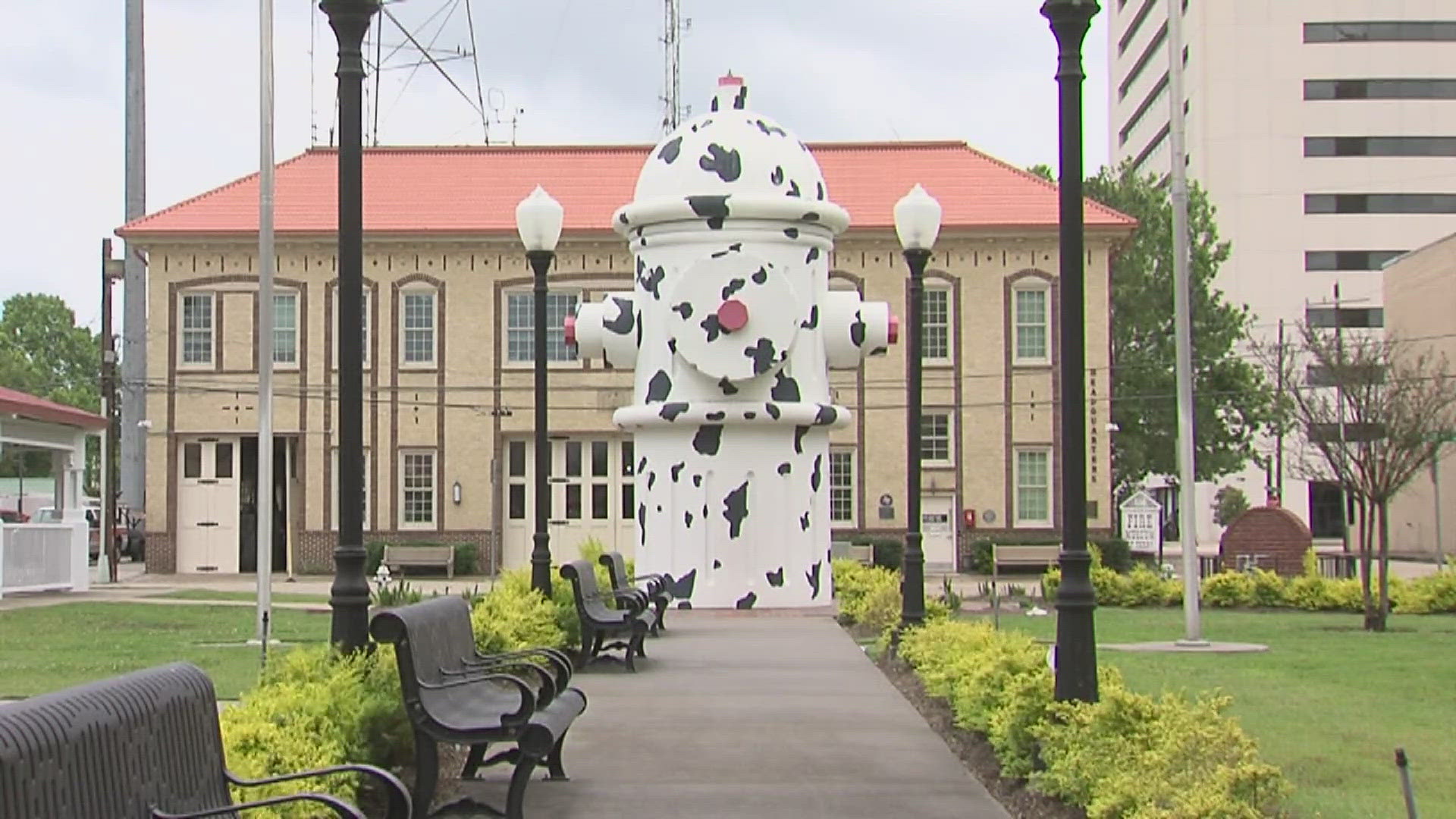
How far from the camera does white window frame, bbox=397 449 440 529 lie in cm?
4212

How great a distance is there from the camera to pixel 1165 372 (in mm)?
53625

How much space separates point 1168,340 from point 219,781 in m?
50.6

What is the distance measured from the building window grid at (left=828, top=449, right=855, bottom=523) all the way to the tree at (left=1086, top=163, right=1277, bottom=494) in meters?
13.7

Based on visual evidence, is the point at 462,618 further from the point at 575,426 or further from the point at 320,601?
the point at 575,426

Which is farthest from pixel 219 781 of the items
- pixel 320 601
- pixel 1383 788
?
pixel 320 601

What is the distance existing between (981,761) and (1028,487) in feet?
106

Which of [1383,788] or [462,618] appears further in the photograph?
[462,618]

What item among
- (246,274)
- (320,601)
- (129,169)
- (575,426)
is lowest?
(320,601)

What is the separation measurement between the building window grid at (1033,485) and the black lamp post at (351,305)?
32714 millimetres

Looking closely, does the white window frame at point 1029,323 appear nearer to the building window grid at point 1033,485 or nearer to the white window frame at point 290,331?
the building window grid at point 1033,485

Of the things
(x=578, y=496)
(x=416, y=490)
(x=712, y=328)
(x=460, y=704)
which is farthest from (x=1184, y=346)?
(x=416, y=490)

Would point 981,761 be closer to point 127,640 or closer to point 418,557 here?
point 127,640

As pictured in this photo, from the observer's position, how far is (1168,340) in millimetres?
54500

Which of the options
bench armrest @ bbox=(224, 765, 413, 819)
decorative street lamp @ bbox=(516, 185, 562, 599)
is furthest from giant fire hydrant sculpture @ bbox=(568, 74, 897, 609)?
bench armrest @ bbox=(224, 765, 413, 819)
